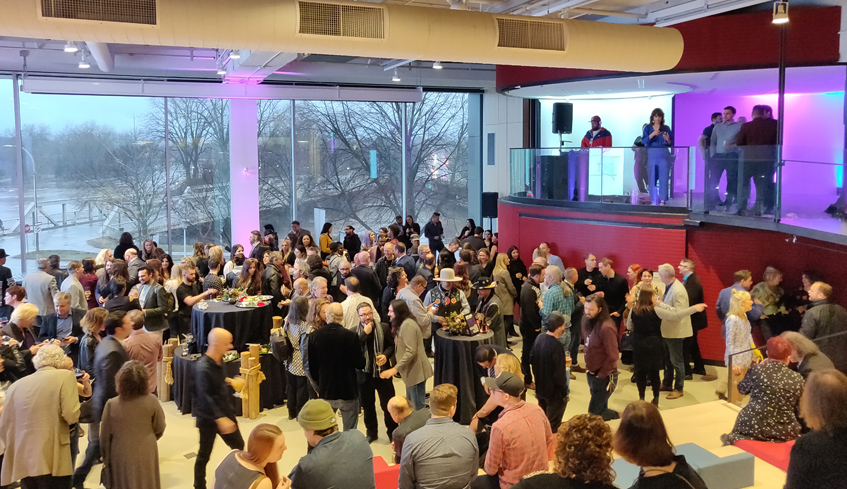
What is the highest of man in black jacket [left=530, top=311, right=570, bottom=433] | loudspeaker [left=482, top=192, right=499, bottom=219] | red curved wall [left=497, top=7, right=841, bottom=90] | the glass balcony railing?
red curved wall [left=497, top=7, right=841, bottom=90]

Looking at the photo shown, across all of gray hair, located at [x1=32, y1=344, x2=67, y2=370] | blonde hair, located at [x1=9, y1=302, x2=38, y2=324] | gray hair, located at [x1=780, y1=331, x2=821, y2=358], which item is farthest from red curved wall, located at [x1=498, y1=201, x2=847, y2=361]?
gray hair, located at [x1=32, y1=344, x2=67, y2=370]

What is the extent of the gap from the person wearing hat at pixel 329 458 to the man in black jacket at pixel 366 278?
5119 millimetres

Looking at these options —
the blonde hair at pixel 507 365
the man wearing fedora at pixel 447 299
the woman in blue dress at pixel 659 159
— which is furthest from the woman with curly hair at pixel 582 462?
the woman in blue dress at pixel 659 159

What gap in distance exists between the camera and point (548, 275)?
774cm

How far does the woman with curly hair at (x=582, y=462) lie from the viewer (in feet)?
9.90

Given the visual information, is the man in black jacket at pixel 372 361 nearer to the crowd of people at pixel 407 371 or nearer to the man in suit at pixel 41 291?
the crowd of people at pixel 407 371

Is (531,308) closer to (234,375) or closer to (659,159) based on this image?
(234,375)

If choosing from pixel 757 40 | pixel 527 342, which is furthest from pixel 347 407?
pixel 757 40

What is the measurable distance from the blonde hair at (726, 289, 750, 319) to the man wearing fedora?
276 cm

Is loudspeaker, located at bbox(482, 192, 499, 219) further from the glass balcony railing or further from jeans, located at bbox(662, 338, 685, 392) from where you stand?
jeans, located at bbox(662, 338, 685, 392)

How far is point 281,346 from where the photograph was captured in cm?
697

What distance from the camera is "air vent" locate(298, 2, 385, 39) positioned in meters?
6.41

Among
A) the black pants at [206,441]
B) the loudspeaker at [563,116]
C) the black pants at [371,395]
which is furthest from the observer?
the loudspeaker at [563,116]

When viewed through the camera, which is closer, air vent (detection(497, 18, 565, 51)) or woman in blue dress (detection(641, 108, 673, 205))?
air vent (detection(497, 18, 565, 51))
